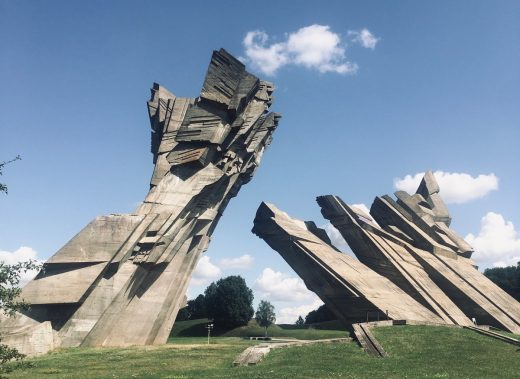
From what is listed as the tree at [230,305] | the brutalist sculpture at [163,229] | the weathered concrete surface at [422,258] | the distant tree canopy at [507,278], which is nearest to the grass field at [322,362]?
the brutalist sculpture at [163,229]

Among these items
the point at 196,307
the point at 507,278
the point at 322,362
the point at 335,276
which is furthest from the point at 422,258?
the point at 196,307

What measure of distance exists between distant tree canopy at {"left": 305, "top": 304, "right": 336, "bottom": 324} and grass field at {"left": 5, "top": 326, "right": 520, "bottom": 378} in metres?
34.4

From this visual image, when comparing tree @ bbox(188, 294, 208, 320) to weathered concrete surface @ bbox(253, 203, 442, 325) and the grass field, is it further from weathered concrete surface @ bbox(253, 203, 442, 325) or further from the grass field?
the grass field

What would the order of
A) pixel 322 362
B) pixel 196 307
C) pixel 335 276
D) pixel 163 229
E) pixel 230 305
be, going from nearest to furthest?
pixel 322 362 < pixel 163 229 < pixel 335 276 < pixel 230 305 < pixel 196 307

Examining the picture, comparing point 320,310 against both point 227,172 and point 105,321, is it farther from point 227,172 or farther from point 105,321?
point 105,321

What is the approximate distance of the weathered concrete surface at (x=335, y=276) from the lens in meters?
31.0

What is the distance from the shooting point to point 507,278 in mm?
66875

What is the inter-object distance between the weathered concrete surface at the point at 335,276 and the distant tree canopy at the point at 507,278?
35.7 m

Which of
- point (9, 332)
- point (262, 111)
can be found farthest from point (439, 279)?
point (9, 332)

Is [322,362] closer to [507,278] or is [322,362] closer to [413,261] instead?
[413,261]

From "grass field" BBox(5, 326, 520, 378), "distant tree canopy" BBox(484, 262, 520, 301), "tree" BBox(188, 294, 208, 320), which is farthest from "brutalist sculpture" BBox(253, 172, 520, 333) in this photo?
"tree" BBox(188, 294, 208, 320)

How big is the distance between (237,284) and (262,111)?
31.3 m

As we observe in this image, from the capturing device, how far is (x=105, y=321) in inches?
931

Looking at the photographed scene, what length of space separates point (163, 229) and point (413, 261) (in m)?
22.0
